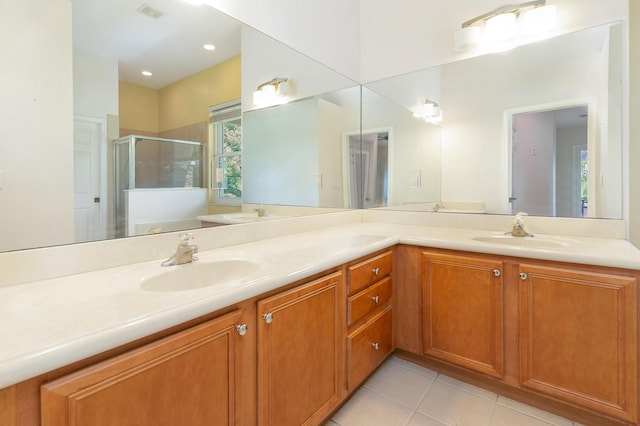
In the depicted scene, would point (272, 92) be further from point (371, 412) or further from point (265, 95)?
point (371, 412)

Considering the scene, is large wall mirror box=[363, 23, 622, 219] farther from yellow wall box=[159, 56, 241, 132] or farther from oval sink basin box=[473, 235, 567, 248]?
yellow wall box=[159, 56, 241, 132]

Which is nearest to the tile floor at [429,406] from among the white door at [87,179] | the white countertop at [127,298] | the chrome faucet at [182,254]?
the white countertop at [127,298]

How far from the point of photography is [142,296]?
0.83 meters

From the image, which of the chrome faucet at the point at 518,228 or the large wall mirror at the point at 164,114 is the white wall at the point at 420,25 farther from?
the chrome faucet at the point at 518,228

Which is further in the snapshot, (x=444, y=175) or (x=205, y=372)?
(x=444, y=175)

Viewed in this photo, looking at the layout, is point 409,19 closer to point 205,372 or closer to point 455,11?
point 455,11

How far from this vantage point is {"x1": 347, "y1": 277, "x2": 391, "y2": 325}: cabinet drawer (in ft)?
4.73

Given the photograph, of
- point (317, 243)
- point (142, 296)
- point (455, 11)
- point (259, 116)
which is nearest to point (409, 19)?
point (455, 11)

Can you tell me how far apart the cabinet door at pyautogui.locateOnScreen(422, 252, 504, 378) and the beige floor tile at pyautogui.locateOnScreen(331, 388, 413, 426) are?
377 mm

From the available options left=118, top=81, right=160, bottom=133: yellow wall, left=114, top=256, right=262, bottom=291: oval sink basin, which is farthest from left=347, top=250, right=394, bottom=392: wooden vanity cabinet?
left=118, top=81, right=160, bottom=133: yellow wall

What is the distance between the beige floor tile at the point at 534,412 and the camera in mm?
1422

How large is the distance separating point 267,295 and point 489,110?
1.89 m

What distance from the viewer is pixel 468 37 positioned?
1.96m

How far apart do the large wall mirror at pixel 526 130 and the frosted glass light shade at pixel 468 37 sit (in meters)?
0.10
